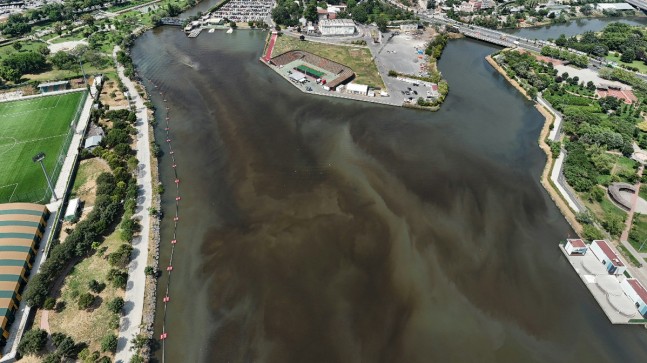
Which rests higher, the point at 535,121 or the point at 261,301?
the point at 535,121

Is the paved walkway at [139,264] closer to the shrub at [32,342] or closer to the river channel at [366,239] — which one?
the river channel at [366,239]

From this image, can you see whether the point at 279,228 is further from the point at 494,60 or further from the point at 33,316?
the point at 494,60

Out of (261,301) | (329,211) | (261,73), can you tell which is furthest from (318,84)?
(261,301)

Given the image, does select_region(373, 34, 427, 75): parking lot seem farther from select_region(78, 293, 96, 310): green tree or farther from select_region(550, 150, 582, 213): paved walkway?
select_region(78, 293, 96, 310): green tree

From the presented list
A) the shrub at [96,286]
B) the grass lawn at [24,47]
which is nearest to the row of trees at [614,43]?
the shrub at [96,286]

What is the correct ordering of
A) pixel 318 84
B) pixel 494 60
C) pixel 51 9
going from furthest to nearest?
pixel 51 9
pixel 494 60
pixel 318 84

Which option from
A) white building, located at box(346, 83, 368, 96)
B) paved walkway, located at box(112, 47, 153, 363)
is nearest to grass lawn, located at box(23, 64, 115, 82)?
paved walkway, located at box(112, 47, 153, 363)
